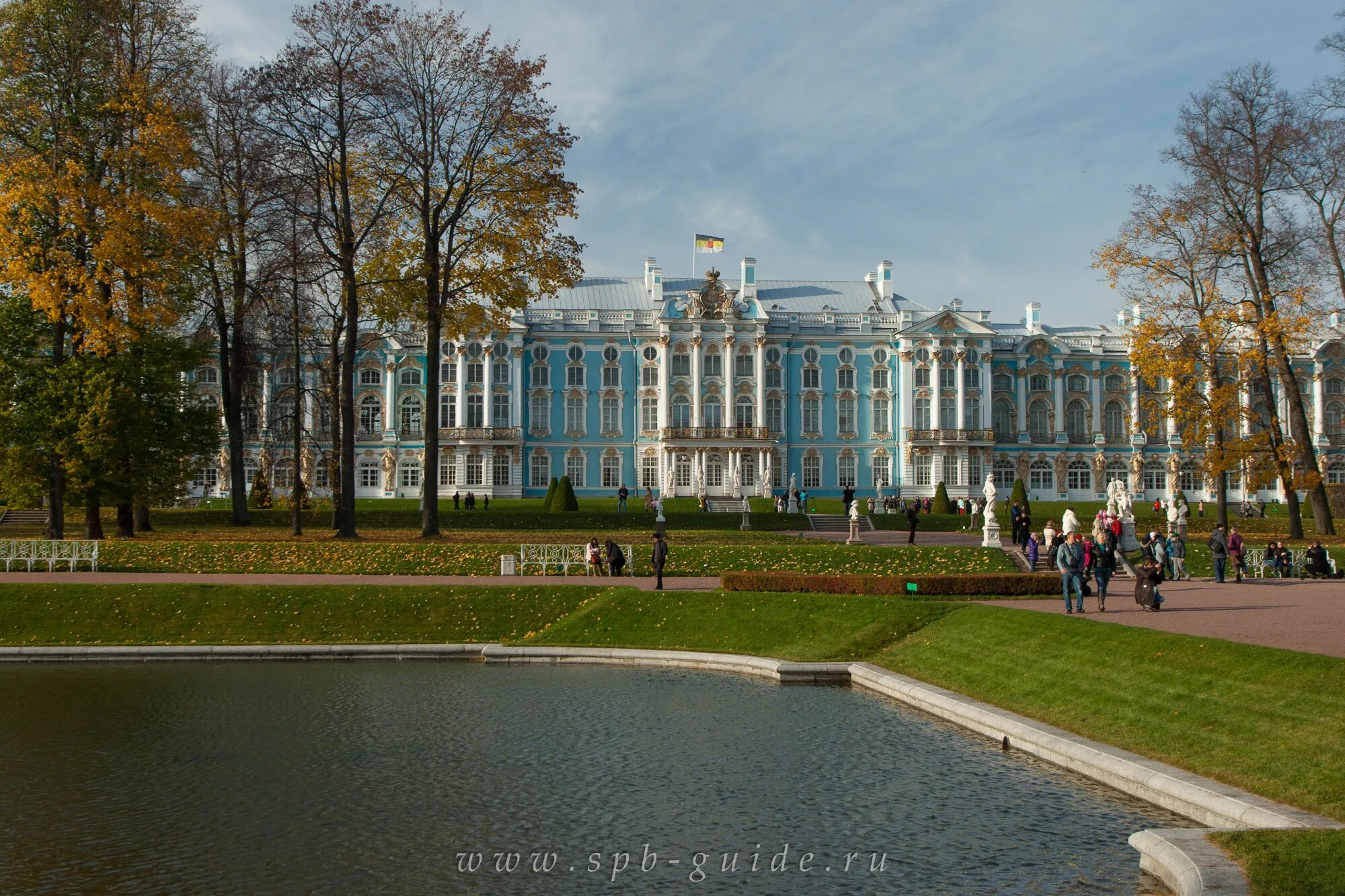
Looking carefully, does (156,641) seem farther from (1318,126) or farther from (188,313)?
(1318,126)

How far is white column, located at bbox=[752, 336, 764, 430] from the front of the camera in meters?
69.8

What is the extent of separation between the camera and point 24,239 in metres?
30.2

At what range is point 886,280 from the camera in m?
76.2

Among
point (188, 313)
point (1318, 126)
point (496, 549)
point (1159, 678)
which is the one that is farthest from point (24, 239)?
point (1318, 126)

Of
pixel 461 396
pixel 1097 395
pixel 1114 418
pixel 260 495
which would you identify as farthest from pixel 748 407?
pixel 260 495

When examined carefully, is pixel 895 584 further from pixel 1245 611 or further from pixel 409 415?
pixel 409 415

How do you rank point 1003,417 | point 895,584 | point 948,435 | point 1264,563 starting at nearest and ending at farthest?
1. point 895,584
2. point 1264,563
3. point 948,435
4. point 1003,417

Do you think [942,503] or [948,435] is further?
[948,435]

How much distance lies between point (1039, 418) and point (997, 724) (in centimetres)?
6405

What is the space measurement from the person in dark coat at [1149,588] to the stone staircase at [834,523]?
23.5m

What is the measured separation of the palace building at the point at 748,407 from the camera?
69062 mm

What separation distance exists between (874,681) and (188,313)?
2862 centimetres

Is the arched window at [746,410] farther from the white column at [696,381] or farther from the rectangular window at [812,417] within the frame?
the rectangular window at [812,417]

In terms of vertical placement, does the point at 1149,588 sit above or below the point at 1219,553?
Result: below
